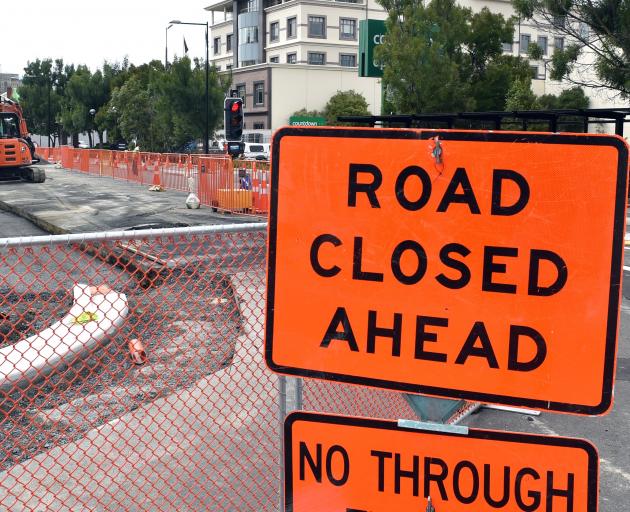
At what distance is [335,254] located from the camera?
228 cm

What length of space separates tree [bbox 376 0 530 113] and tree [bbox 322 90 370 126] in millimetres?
35684

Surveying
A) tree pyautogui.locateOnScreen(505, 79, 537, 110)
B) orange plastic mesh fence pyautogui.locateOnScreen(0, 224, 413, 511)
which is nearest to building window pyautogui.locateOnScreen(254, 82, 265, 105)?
tree pyautogui.locateOnScreen(505, 79, 537, 110)

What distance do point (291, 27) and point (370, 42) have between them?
4613 cm

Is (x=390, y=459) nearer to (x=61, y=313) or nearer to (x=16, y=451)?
(x=16, y=451)

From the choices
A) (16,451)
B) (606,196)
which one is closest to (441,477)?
(606,196)

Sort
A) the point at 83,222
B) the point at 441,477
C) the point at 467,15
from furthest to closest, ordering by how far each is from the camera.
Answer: the point at 467,15, the point at 83,222, the point at 441,477

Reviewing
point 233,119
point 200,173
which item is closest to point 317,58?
point 200,173

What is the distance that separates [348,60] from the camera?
72750mm

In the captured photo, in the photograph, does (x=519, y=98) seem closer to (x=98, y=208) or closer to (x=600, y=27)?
(x=600, y=27)

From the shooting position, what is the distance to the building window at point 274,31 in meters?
74.7

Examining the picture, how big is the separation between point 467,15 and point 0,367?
983 inches

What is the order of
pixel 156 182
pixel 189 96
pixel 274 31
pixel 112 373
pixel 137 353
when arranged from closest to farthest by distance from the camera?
pixel 112 373 < pixel 137 353 < pixel 156 182 < pixel 189 96 < pixel 274 31

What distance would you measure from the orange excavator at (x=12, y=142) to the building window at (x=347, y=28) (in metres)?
44.2

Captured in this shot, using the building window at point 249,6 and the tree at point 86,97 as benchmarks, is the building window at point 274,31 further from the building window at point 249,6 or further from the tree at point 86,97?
the tree at point 86,97
